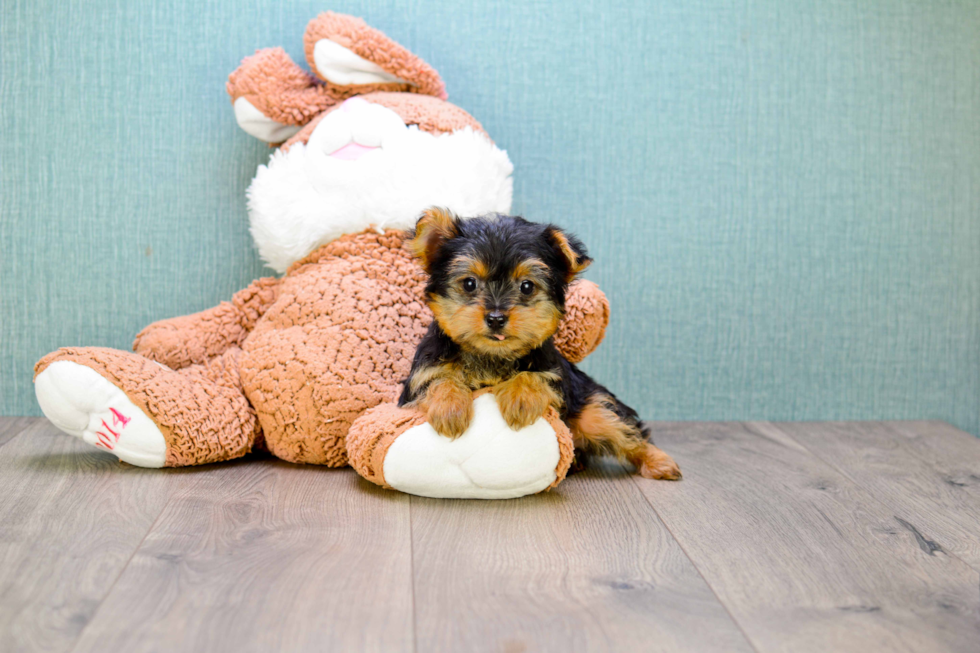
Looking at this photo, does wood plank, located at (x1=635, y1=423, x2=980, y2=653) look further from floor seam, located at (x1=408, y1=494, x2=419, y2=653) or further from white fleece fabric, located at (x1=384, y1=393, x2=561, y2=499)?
floor seam, located at (x1=408, y1=494, x2=419, y2=653)

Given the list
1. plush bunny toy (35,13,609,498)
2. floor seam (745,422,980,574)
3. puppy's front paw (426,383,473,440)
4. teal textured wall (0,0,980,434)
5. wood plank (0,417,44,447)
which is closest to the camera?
floor seam (745,422,980,574)

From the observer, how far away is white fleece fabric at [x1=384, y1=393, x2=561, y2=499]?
1881mm

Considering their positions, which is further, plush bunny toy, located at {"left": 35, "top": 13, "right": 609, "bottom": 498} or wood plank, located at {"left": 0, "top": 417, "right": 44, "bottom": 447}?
wood plank, located at {"left": 0, "top": 417, "right": 44, "bottom": 447}

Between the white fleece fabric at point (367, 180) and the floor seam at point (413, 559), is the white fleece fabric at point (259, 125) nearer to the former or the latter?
the white fleece fabric at point (367, 180)

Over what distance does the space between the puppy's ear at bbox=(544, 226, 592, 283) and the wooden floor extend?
0.58 meters

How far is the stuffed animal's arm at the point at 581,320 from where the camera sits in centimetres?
224

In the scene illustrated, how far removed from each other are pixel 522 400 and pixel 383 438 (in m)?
0.35

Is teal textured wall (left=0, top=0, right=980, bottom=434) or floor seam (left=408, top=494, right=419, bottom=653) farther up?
teal textured wall (left=0, top=0, right=980, bottom=434)

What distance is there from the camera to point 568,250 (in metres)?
1.85

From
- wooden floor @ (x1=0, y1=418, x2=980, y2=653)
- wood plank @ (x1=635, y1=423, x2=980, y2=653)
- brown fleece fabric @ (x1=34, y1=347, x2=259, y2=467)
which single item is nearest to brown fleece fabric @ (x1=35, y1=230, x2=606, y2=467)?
brown fleece fabric @ (x1=34, y1=347, x2=259, y2=467)

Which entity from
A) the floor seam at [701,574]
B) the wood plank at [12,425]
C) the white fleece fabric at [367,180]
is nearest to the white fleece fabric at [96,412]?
the wood plank at [12,425]

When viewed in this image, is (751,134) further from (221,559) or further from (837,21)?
(221,559)

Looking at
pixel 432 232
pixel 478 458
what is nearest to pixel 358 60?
pixel 432 232

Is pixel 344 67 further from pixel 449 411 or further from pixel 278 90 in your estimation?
pixel 449 411
